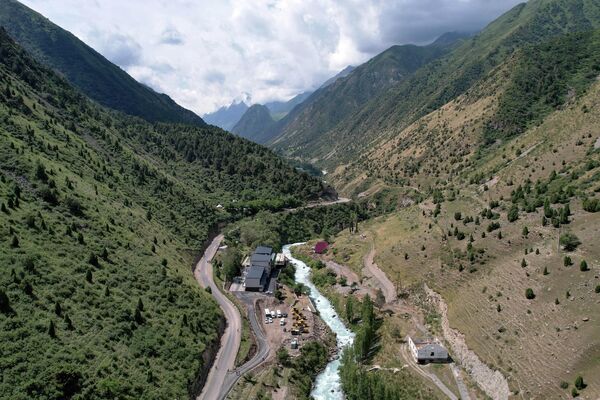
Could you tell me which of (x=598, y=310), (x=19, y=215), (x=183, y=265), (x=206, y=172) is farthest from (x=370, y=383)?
(x=206, y=172)

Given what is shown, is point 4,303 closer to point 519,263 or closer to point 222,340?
A: point 222,340

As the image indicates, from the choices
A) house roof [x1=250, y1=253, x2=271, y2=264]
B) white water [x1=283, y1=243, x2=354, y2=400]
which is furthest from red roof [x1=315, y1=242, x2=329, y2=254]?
house roof [x1=250, y1=253, x2=271, y2=264]

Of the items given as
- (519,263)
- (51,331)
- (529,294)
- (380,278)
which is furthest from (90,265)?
(519,263)

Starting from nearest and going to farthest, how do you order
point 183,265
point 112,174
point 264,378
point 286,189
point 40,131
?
point 264,378 < point 183,265 < point 40,131 < point 112,174 < point 286,189

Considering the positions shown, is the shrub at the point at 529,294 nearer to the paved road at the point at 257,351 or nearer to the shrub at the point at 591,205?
the shrub at the point at 591,205

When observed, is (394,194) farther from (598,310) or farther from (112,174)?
(598,310)

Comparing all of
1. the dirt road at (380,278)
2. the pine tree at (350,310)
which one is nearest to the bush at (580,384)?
the dirt road at (380,278)

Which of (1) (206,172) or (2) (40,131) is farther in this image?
(1) (206,172)

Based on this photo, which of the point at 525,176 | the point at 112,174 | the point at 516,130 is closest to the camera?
the point at 525,176
